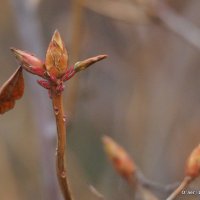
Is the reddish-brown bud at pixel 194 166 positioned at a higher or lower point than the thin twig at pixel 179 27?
lower

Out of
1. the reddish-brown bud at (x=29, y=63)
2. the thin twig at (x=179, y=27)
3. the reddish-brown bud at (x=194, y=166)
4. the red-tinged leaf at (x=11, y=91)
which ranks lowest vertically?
the reddish-brown bud at (x=194, y=166)

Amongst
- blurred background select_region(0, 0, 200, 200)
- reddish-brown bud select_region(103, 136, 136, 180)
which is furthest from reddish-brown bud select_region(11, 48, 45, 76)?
blurred background select_region(0, 0, 200, 200)

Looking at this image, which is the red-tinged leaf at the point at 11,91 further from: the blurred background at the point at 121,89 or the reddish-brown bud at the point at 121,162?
the blurred background at the point at 121,89

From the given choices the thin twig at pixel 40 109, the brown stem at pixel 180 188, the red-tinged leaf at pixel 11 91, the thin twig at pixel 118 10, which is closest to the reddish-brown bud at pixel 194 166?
the brown stem at pixel 180 188

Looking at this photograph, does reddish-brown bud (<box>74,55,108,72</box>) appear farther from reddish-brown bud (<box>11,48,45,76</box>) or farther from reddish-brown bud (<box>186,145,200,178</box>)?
reddish-brown bud (<box>186,145,200,178</box>)

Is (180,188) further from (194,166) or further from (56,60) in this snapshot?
(56,60)

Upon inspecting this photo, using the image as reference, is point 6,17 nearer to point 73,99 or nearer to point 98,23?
point 98,23

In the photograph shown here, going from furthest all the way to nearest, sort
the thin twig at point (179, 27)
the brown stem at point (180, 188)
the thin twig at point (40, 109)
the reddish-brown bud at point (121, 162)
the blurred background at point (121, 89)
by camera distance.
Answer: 1. the blurred background at point (121, 89)
2. the thin twig at point (179, 27)
3. the thin twig at point (40, 109)
4. the reddish-brown bud at point (121, 162)
5. the brown stem at point (180, 188)

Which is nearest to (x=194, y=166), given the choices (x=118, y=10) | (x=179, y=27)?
(x=179, y=27)
